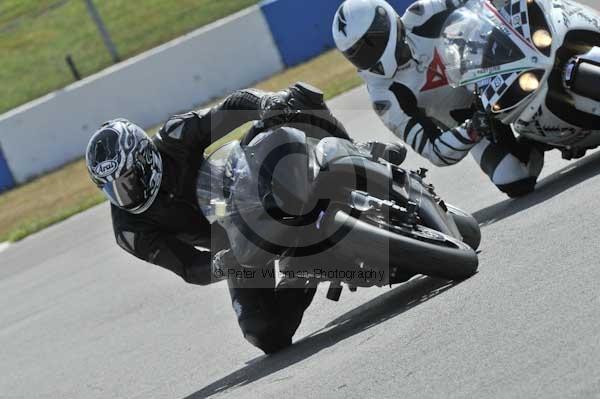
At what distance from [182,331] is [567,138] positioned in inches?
112

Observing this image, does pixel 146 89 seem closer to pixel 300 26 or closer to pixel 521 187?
pixel 300 26

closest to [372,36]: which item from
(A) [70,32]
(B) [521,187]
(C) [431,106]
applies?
(C) [431,106]

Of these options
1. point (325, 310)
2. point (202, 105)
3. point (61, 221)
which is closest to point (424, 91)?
point (325, 310)

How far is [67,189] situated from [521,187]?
9.82m

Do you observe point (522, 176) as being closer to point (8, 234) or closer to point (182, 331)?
point (182, 331)

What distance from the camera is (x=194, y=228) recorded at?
676 centimetres

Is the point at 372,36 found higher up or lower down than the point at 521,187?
higher up

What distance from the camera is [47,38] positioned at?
20469 millimetres

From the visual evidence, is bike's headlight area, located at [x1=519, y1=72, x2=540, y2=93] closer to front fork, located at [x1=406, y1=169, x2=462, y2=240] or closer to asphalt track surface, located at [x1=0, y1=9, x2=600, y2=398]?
asphalt track surface, located at [x1=0, y1=9, x2=600, y2=398]

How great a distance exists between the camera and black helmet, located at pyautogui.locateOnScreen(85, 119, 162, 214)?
6.23 meters

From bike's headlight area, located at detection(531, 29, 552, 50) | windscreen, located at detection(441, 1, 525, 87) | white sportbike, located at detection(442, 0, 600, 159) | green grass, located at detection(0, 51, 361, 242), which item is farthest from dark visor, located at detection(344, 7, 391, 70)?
green grass, located at detection(0, 51, 361, 242)

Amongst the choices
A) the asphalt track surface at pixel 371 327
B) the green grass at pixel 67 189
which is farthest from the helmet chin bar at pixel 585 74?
the green grass at pixel 67 189

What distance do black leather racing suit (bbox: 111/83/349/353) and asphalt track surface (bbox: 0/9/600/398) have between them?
0.20 meters

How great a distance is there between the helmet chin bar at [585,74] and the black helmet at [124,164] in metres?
2.45
